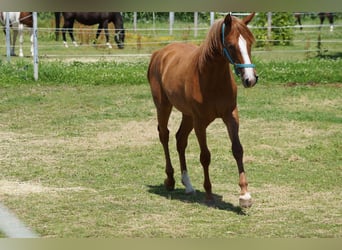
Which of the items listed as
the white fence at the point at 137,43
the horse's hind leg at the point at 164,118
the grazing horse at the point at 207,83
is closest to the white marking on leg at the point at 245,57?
the grazing horse at the point at 207,83

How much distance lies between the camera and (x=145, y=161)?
6.79m

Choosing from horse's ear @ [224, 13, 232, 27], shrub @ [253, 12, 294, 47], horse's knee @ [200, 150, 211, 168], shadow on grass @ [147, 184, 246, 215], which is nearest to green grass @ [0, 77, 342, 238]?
shadow on grass @ [147, 184, 246, 215]

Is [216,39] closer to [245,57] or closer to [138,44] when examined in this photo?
[245,57]

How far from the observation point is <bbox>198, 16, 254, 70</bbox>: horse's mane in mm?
4180

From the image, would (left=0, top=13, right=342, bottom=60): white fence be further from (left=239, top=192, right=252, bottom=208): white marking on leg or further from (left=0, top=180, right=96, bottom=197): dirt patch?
(left=239, top=192, right=252, bottom=208): white marking on leg

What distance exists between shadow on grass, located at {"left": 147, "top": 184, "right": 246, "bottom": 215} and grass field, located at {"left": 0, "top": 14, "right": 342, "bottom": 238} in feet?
0.04

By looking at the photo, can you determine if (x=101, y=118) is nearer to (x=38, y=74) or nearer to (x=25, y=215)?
(x=38, y=74)

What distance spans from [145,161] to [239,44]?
A: 9.49 ft

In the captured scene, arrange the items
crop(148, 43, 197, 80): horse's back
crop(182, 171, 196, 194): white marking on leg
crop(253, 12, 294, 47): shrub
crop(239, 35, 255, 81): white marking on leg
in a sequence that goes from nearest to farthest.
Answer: crop(239, 35, 255, 81): white marking on leg, crop(148, 43, 197, 80): horse's back, crop(182, 171, 196, 194): white marking on leg, crop(253, 12, 294, 47): shrub

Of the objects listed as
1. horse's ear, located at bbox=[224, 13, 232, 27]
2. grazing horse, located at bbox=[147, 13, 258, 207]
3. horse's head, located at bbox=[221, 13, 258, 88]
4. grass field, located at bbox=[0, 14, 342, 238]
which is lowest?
grass field, located at bbox=[0, 14, 342, 238]

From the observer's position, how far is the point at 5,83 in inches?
482

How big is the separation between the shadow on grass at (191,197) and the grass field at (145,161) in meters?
0.01

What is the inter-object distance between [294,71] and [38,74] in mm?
5307

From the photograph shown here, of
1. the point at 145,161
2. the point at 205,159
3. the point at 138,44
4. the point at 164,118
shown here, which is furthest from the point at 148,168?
the point at 138,44
